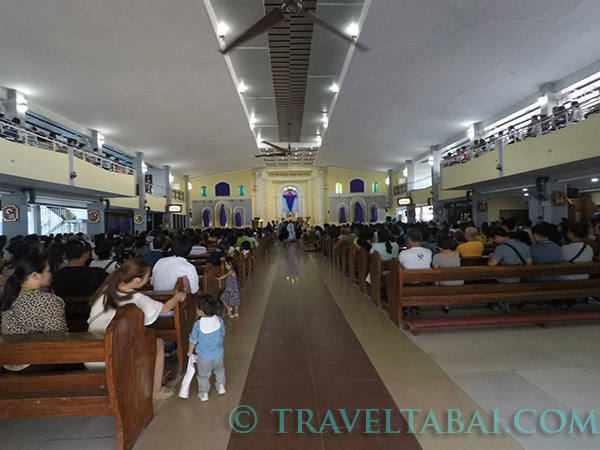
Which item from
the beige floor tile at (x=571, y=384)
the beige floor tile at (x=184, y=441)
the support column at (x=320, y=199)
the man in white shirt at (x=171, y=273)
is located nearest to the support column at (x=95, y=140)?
the man in white shirt at (x=171, y=273)

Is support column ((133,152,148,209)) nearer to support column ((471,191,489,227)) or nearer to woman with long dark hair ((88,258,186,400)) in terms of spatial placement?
woman with long dark hair ((88,258,186,400))

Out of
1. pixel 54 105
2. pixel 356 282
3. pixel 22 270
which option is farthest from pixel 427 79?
pixel 54 105

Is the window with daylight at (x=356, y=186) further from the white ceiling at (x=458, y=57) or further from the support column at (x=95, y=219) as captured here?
the support column at (x=95, y=219)

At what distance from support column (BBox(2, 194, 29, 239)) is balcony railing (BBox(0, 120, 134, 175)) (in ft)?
6.05

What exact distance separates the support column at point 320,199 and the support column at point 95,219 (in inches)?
638

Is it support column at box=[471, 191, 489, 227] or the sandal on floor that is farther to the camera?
support column at box=[471, 191, 489, 227]

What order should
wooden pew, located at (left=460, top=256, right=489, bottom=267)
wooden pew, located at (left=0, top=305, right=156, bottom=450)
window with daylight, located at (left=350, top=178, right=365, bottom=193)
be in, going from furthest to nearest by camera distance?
window with daylight, located at (left=350, top=178, right=365, bottom=193) < wooden pew, located at (left=460, top=256, right=489, bottom=267) < wooden pew, located at (left=0, top=305, right=156, bottom=450)

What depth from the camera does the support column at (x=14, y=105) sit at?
8648 mm

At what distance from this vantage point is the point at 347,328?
4066mm

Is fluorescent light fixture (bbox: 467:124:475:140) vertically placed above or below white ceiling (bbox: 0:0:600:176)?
below

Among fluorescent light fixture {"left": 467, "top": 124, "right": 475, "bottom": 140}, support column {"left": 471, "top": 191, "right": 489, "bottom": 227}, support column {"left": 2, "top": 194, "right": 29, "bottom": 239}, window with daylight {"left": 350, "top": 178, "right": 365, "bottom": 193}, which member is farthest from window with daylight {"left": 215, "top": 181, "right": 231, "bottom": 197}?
support column {"left": 471, "top": 191, "right": 489, "bottom": 227}

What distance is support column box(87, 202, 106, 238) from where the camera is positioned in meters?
13.5

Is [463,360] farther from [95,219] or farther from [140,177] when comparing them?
[140,177]

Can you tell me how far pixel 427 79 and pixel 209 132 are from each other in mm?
9217
